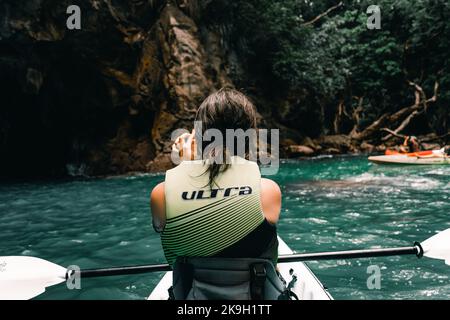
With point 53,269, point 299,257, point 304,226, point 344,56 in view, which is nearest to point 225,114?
point 299,257

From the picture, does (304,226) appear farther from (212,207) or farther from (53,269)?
(212,207)

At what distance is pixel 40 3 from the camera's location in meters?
12.9

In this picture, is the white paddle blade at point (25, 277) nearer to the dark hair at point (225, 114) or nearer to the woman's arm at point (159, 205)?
the woman's arm at point (159, 205)

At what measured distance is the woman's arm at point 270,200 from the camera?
1793 mm

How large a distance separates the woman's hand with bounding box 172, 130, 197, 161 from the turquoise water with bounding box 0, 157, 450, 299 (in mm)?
2219

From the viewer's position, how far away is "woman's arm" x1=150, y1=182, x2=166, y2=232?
1819mm

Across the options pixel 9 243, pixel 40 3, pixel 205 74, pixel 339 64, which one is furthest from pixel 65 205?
pixel 339 64

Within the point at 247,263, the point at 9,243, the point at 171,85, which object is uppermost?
the point at 171,85

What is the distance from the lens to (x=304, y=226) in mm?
6160

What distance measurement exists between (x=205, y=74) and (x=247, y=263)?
48.6ft

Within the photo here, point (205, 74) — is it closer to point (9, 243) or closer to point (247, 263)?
point (9, 243)

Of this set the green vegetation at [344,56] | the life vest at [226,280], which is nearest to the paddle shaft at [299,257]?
the life vest at [226,280]

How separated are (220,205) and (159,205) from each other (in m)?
0.30
